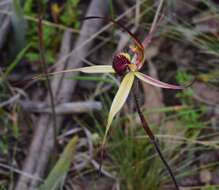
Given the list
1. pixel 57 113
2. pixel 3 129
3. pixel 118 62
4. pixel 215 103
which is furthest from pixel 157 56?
pixel 118 62

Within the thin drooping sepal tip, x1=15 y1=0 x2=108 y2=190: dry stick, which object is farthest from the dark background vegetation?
the thin drooping sepal tip

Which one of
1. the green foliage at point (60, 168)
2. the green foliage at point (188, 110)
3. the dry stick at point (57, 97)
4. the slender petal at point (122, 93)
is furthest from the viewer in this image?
the green foliage at point (188, 110)

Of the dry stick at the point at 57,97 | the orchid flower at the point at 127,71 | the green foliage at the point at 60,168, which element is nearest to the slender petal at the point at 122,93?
the orchid flower at the point at 127,71

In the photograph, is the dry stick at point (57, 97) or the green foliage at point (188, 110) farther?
the green foliage at point (188, 110)

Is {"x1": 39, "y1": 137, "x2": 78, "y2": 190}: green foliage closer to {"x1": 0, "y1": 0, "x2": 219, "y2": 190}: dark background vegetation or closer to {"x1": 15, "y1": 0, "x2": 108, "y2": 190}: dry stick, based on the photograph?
{"x1": 0, "y1": 0, "x2": 219, "y2": 190}: dark background vegetation

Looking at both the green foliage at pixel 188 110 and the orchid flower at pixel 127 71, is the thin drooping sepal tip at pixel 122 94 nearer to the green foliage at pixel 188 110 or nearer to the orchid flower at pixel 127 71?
the orchid flower at pixel 127 71

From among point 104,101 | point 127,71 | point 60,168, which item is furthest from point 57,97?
point 127,71

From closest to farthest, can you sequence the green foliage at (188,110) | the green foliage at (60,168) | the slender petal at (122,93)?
the slender petal at (122,93)
the green foliage at (60,168)
the green foliage at (188,110)

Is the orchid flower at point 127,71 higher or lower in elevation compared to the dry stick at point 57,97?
higher

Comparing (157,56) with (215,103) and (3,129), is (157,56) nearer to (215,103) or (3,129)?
(215,103)

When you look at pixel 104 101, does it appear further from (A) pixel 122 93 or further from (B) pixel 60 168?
(A) pixel 122 93

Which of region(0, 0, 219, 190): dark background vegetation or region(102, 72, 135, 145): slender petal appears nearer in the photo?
region(102, 72, 135, 145): slender petal
